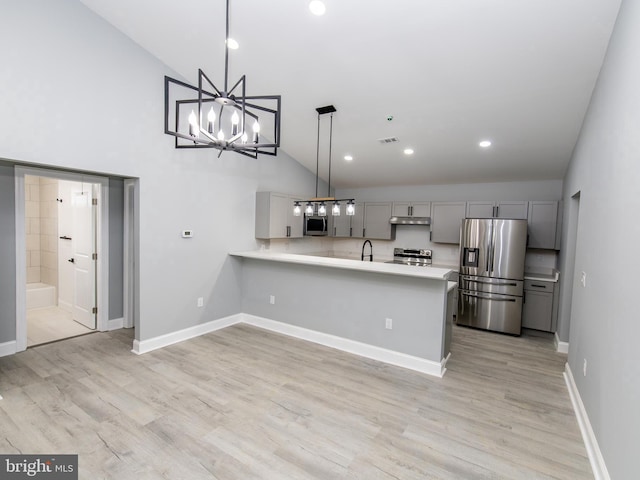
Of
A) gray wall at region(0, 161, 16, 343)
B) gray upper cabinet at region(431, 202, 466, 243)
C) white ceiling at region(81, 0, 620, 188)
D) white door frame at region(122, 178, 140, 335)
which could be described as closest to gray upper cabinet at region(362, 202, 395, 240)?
gray upper cabinet at region(431, 202, 466, 243)

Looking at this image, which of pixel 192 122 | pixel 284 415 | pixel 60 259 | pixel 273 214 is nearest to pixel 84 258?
pixel 60 259

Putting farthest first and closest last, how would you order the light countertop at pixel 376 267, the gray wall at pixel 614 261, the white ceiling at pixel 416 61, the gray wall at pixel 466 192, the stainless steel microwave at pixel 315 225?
the stainless steel microwave at pixel 315 225 → the gray wall at pixel 466 192 → the light countertop at pixel 376 267 → the white ceiling at pixel 416 61 → the gray wall at pixel 614 261

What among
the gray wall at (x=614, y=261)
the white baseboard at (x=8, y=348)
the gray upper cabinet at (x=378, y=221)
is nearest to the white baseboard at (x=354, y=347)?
the gray wall at (x=614, y=261)

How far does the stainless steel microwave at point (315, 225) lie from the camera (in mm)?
5953

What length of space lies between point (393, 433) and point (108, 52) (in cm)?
439

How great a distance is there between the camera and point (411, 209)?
233 inches

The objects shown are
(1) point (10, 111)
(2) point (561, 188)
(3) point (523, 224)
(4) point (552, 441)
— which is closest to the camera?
(4) point (552, 441)

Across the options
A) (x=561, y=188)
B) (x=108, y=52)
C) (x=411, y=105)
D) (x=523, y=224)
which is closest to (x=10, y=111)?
(x=108, y=52)

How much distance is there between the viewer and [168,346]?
12.8 feet

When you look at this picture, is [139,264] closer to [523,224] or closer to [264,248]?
[264,248]

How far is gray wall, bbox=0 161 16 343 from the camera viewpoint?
343 cm

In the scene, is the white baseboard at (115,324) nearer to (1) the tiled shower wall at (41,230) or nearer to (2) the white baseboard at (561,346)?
(1) the tiled shower wall at (41,230)

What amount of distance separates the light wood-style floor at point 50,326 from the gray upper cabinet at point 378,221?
4.78 meters

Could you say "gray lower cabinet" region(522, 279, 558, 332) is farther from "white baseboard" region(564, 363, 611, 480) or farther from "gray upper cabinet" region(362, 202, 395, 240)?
"gray upper cabinet" region(362, 202, 395, 240)
